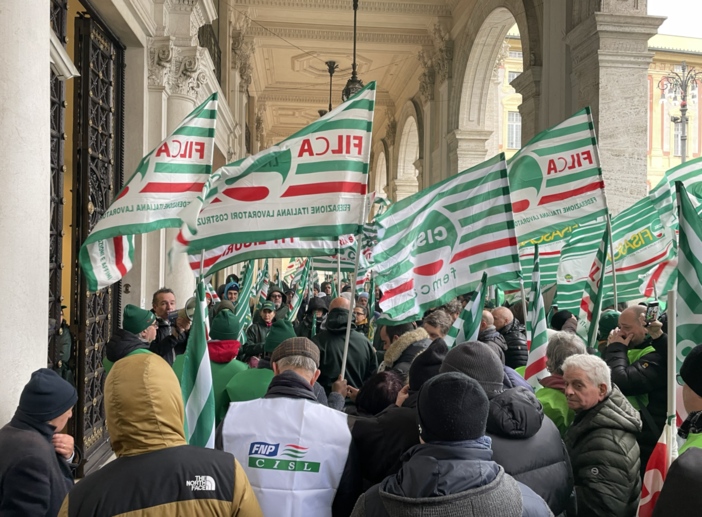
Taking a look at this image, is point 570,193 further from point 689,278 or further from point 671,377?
point 671,377

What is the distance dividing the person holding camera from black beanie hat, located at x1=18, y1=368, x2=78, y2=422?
258 cm

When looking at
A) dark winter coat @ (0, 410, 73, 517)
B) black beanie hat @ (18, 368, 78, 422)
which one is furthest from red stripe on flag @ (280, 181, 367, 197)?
dark winter coat @ (0, 410, 73, 517)

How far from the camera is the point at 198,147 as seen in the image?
4410mm

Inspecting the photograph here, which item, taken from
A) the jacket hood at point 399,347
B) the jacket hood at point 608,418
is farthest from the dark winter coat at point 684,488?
the jacket hood at point 399,347

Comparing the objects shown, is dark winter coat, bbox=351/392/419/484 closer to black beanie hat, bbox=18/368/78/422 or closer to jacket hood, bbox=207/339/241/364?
black beanie hat, bbox=18/368/78/422

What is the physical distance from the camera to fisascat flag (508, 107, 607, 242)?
18.0ft

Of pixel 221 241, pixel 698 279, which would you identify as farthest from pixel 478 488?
pixel 221 241

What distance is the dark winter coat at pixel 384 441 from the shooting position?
8.46 ft

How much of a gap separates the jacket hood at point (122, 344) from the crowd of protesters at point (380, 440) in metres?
0.62

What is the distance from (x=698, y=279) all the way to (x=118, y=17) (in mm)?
6276

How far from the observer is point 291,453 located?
248 cm

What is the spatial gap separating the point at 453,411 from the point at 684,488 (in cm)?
66

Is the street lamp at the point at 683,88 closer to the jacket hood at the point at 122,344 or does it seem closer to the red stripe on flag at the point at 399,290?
the red stripe on flag at the point at 399,290

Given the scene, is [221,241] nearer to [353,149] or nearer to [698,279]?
[353,149]
